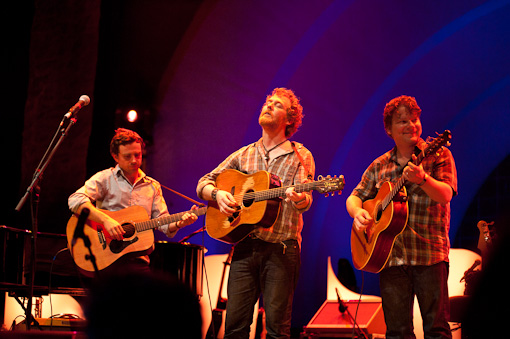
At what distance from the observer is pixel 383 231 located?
3.90 meters

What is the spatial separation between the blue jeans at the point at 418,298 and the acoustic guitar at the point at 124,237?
1.90 meters

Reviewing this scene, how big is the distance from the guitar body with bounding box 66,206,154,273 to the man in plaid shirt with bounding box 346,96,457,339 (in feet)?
6.70

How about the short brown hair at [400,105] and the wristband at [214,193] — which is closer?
the short brown hair at [400,105]

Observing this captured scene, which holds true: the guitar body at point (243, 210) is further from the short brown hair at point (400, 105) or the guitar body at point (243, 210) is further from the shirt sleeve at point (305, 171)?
the short brown hair at point (400, 105)

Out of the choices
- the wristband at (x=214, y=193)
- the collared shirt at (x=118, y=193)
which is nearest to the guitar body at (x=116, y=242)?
the collared shirt at (x=118, y=193)

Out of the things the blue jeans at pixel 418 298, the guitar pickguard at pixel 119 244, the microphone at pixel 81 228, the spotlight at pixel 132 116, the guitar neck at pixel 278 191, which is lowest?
the blue jeans at pixel 418 298

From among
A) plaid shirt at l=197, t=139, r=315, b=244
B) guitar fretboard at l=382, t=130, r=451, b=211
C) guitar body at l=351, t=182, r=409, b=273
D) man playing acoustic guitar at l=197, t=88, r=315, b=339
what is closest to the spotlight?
plaid shirt at l=197, t=139, r=315, b=244

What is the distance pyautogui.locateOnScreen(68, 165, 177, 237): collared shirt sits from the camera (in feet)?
17.4

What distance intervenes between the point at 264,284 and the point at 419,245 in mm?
1150

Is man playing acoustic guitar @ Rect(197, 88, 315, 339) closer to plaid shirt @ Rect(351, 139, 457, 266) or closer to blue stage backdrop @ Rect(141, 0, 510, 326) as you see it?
plaid shirt @ Rect(351, 139, 457, 266)

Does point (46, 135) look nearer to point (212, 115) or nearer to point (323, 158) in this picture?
point (212, 115)

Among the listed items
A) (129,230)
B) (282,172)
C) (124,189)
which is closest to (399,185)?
(282,172)

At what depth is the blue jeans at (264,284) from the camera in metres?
4.03

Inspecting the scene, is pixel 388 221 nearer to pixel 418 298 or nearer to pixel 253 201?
pixel 418 298
